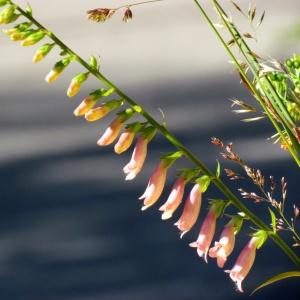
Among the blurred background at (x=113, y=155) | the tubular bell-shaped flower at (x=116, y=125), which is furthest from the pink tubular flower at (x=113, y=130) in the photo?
the blurred background at (x=113, y=155)

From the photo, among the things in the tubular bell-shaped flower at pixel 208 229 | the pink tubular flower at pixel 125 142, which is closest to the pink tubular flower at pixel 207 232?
the tubular bell-shaped flower at pixel 208 229

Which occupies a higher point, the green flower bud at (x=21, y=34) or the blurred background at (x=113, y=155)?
the green flower bud at (x=21, y=34)

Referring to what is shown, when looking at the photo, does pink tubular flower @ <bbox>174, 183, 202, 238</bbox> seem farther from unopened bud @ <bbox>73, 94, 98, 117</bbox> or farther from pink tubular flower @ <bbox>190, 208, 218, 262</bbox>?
unopened bud @ <bbox>73, 94, 98, 117</bbox>

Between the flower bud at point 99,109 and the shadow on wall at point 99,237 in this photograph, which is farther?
the shadow on wall at point 99,237

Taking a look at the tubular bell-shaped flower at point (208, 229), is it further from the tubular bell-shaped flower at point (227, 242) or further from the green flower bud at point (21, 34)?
the green flower bud at point (21, 34)

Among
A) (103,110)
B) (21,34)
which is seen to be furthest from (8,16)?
(103,110)

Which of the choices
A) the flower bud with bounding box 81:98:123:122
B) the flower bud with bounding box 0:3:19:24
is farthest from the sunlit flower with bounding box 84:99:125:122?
the flower bud with bounding box 0:3:19:24

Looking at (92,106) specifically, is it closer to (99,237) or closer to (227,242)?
(227,242)

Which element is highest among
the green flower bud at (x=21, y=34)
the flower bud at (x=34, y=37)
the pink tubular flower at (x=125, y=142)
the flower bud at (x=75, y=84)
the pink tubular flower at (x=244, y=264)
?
the green flower bud at (x=21, y=34)
